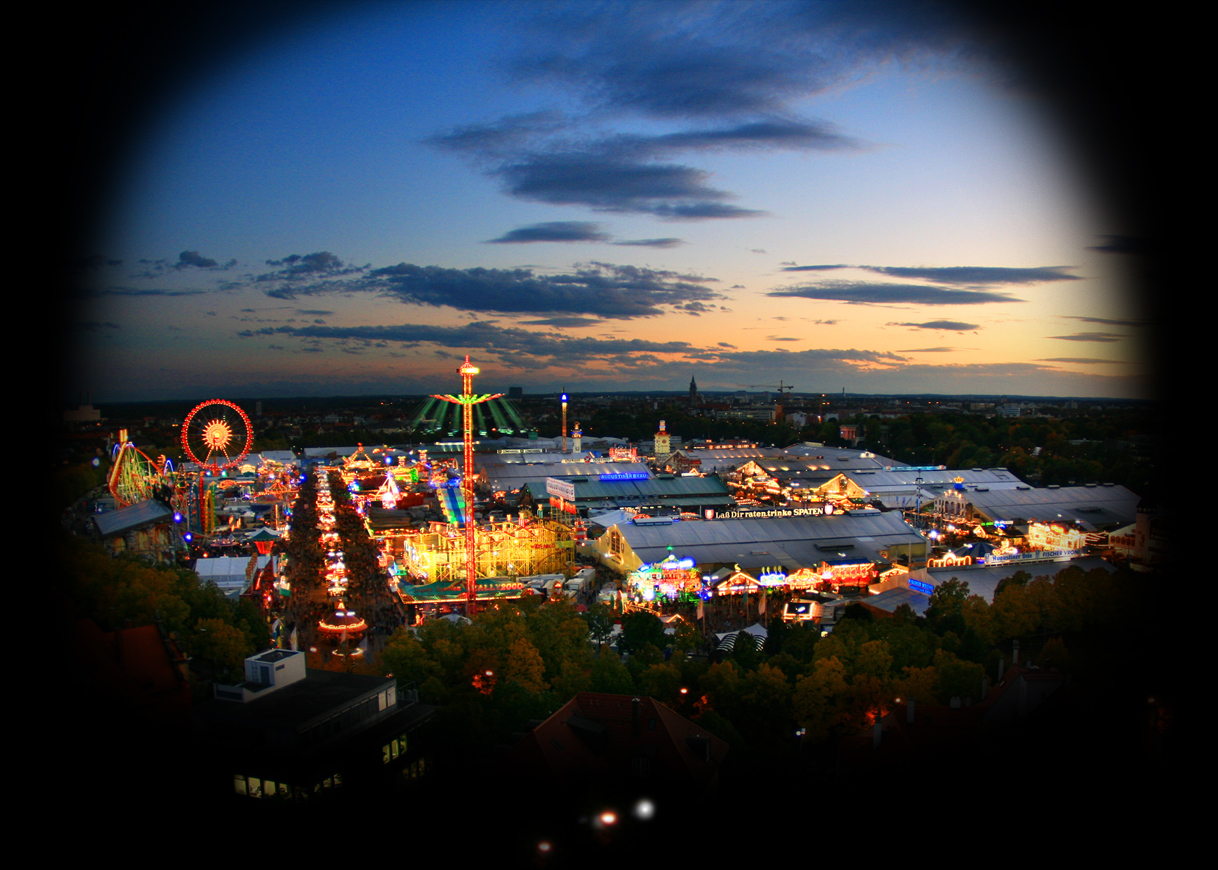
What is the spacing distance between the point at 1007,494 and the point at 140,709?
3272 centimetres

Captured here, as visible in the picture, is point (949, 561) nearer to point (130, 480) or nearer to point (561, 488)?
point (561, 488)

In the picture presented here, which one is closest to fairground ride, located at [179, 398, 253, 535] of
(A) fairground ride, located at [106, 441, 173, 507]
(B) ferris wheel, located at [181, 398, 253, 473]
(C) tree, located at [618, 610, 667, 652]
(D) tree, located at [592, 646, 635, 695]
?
(B) ferris wheel, located at [181, 398, 253, 473]

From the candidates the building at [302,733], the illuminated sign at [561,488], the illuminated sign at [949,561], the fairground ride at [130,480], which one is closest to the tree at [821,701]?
the building at [302,733]

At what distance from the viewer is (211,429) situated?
34.7 meters

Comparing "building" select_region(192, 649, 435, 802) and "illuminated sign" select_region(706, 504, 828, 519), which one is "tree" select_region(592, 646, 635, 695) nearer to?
"building" select_region(192, 649, 435, 802)

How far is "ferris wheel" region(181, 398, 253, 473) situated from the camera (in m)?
34.3

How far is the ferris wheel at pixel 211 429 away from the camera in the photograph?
113 feet

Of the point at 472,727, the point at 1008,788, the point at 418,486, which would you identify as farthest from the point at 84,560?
the point at 418,486

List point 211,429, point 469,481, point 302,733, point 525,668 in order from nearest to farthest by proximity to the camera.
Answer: point 302,733, point 525,668, point 469,481, point 211,429

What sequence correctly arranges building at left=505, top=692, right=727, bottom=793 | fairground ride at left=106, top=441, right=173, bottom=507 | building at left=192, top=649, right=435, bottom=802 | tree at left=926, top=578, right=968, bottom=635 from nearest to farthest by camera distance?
building at left=192, top=649, right=435, bottom=802 < building at left=505, top=692, right=727, bottom=793 < tree at left=926, top=578, right=968, bottom=635 < fairground ride at left=106, top=441, right=173, bottom=507

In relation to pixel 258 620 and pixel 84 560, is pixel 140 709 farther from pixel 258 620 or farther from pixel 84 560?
pixel 84 560

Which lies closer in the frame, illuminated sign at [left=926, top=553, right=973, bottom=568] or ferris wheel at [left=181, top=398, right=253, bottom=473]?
illuminated sign at [left=926, top=553, right=973, bottom=568]

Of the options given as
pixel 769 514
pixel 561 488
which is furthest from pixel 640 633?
pixel 561 488

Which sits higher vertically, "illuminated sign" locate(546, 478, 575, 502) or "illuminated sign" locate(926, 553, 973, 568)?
"illuminated sign" locate(546, 478, 575, 502)
